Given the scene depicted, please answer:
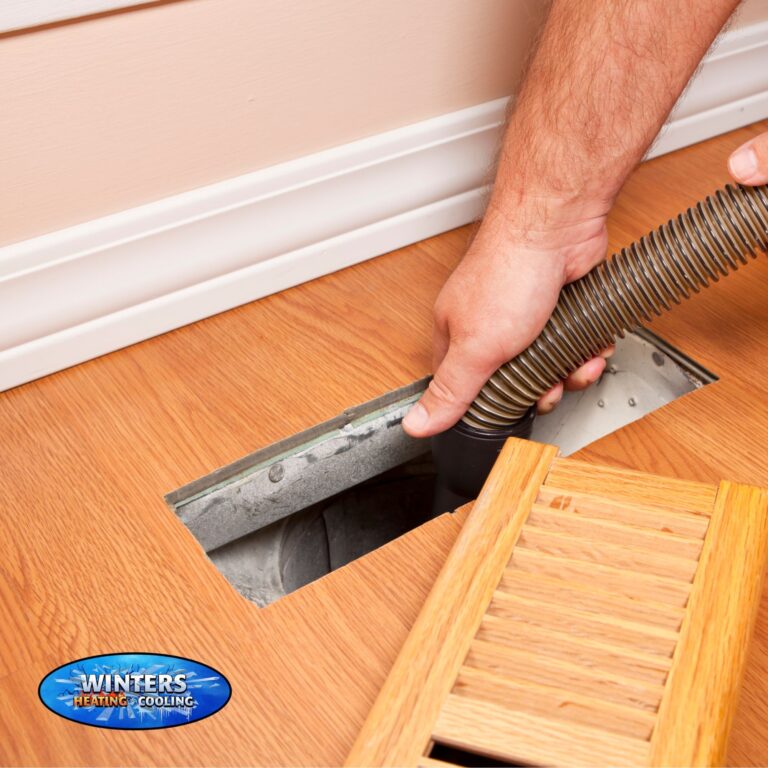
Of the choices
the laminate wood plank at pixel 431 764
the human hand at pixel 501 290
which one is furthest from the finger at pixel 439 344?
the laminate wood plank at pixel 431 764

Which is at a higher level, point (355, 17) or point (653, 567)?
point (355, 17)

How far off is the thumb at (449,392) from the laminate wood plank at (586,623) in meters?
0.28

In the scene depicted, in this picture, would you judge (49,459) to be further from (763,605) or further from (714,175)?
Result: (714,175)

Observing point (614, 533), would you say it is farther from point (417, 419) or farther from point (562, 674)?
point (417, 419)

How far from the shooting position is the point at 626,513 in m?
0.64

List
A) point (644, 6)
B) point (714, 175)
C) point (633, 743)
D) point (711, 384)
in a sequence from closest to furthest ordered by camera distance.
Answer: point (633, 743), point (644, 6), point (711, 384), point (714, 175)

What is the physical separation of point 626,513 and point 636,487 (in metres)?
0.02

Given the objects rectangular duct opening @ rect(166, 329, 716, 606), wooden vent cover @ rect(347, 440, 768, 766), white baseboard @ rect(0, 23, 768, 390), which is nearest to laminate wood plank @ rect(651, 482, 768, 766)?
wooden vent cover @ rect(347, 440, 768, 766)

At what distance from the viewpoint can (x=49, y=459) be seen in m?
0.83

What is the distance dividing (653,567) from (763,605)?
0.49ft

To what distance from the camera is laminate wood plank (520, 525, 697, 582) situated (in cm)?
60

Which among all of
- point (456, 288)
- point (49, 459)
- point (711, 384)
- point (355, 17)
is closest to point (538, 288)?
point (456, 288)

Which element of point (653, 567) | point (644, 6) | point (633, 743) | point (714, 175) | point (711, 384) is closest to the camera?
point (633, 743)

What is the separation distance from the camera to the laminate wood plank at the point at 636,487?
636 mm
